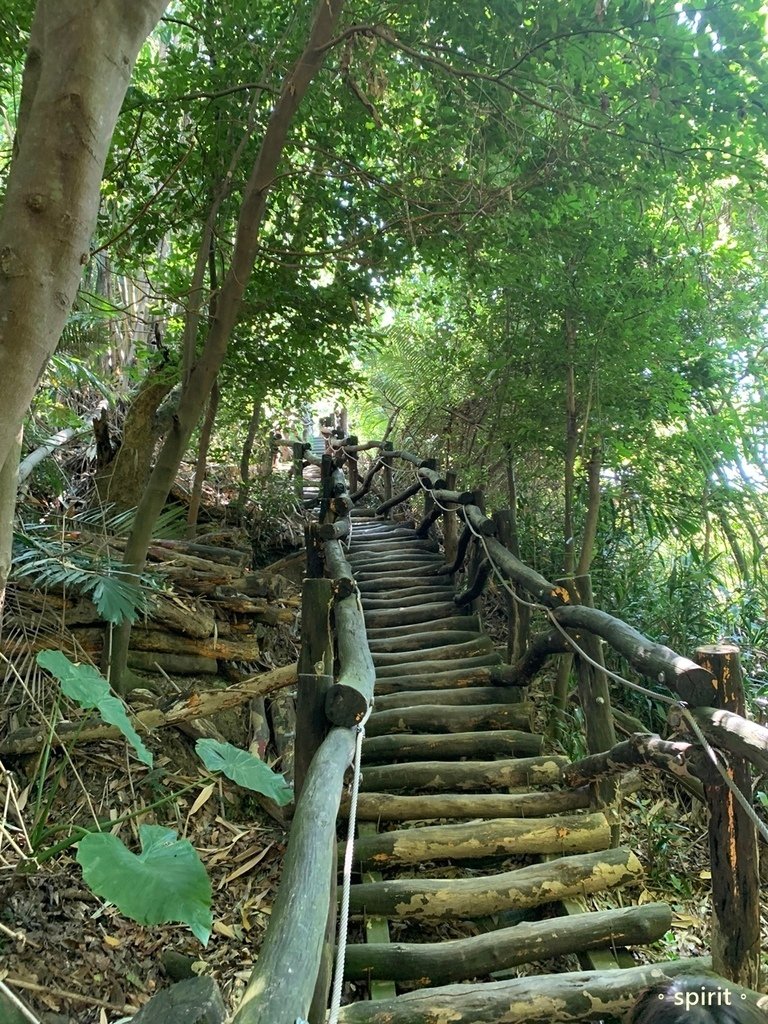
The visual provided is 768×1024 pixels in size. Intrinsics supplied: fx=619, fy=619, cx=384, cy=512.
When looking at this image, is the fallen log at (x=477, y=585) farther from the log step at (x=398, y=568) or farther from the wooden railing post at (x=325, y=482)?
the wooden railing post at (x=325, y=482)

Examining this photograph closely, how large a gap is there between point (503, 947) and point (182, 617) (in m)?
2.46

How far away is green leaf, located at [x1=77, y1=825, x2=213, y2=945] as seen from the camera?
5.17 feet

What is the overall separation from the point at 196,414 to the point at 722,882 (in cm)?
301

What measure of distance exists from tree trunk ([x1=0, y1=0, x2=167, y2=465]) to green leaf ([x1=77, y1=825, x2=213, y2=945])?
1062 mm

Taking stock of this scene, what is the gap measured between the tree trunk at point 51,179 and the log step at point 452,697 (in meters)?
3.08

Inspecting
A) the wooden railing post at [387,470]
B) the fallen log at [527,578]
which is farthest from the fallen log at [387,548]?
the fallen log at [527,578]

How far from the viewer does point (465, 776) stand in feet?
10.9

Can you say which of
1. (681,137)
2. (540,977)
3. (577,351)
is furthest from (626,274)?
(540,977)

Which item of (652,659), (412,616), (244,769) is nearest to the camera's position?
(244,769)

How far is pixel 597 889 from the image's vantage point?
8.89ft

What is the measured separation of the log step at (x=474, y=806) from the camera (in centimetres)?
312

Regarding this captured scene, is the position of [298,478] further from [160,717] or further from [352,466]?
[160,717]

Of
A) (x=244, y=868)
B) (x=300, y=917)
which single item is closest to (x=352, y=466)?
(x=244, y=868)

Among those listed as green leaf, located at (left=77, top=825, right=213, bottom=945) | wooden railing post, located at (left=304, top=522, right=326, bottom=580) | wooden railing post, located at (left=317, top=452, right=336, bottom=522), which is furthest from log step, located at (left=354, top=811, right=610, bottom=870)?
wooden railing post, located at (left=317, top=452, right=336, bottom=522)
